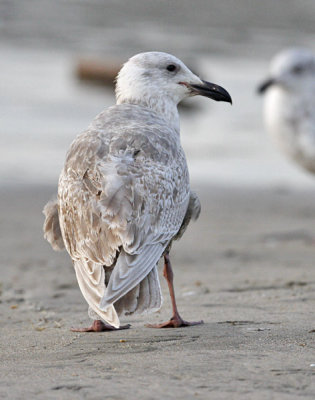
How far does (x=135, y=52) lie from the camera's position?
21.9 metres

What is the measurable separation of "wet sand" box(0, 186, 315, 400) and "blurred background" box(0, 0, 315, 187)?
2323 mm

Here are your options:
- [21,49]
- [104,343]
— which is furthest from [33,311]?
[21,49]

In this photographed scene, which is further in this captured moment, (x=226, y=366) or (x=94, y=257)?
(x=94, y=257)

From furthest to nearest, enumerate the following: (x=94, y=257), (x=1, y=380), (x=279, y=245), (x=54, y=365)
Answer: (x=279, y=245) → (x=94, y=257) → (x=54, y=365) → (x=1, y=380)

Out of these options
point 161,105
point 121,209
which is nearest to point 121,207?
point 121,209

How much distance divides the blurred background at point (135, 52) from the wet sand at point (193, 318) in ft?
7.62

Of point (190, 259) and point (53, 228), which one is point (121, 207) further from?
point (190, 259)

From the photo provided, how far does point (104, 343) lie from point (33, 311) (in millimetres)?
1290

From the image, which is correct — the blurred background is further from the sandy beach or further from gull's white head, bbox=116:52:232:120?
gull's white head, bbox=116:52:232:120

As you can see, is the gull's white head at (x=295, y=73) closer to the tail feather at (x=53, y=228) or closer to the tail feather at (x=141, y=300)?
the tail feather at (x=53, y=228)

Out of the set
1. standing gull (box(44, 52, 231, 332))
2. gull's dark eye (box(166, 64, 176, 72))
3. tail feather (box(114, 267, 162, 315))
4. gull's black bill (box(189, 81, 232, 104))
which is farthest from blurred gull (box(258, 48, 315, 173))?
tail feather (box(114, 267, 162, 315))

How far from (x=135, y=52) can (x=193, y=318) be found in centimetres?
1698

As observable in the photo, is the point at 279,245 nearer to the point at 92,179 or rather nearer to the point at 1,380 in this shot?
the point at 92,179

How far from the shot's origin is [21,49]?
72.4 feet
